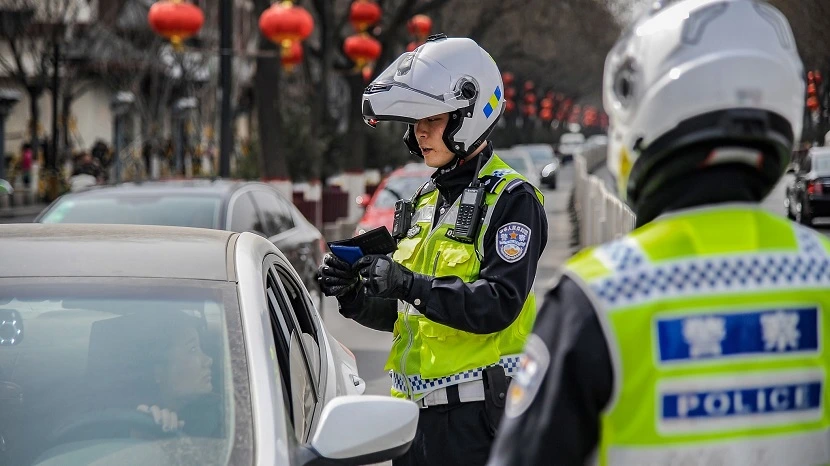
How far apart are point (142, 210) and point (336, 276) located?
572 centimetres

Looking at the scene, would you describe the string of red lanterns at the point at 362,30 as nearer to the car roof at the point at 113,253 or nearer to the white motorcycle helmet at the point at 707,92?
the car roof at the point at 113,253

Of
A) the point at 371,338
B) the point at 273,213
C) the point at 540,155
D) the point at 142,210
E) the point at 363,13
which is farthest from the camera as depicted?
the point at 540,155

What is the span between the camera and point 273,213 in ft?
34.7

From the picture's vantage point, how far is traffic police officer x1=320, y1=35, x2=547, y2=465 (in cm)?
352

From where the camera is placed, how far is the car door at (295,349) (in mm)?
3385

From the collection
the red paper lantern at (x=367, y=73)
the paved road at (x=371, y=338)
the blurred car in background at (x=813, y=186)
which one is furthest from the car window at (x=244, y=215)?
the red paper lantern at (x=367, y=73)

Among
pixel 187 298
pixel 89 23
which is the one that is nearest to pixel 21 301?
pixel 187 298

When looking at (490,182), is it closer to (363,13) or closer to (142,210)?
(142,210)

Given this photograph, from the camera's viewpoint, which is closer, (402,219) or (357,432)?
(357,432)

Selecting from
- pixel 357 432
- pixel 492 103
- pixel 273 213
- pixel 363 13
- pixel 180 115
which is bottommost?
pixel 357 432

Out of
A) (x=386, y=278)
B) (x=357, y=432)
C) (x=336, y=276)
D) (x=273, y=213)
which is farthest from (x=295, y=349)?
(x=273, y=213)

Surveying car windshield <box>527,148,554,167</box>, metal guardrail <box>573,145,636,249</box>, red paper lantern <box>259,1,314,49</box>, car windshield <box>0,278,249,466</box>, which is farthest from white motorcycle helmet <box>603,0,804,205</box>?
car windshield <box>527,148,554,167</box>

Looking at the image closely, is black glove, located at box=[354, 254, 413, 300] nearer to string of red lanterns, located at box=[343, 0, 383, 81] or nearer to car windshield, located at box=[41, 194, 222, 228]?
car windshield, located at box=[41, 194, 222, 228]

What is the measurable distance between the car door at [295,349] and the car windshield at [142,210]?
4.82m
